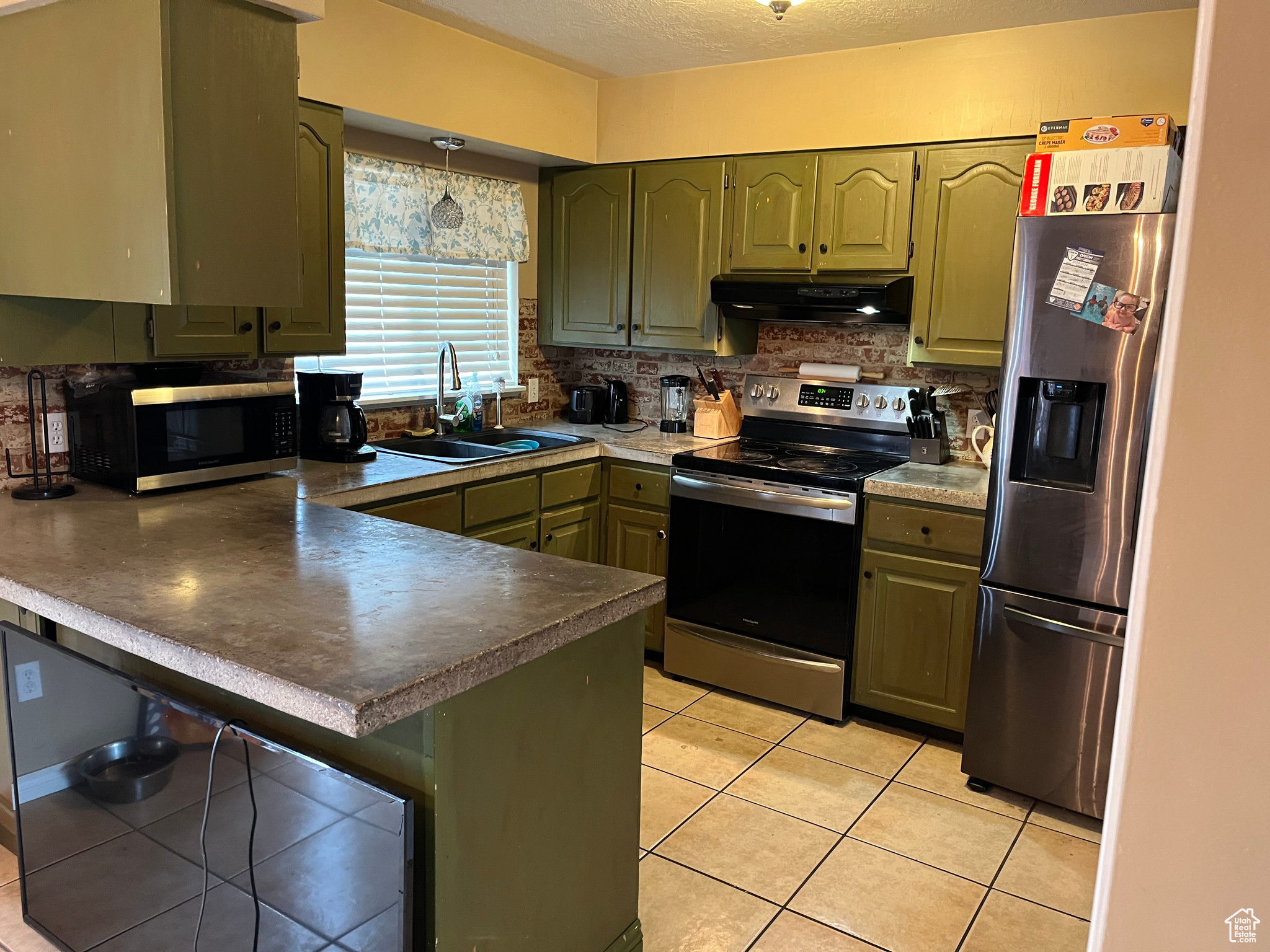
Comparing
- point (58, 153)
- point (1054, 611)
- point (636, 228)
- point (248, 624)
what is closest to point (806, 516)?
point (1054, 611)

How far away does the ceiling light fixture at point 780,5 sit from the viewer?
2.74 m

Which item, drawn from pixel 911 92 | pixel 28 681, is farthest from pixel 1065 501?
pixel 28 681

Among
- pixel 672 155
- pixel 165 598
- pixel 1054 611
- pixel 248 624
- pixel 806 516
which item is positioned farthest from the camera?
pixel 672 155

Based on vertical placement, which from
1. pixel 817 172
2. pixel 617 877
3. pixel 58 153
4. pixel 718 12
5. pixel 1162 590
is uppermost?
pixel 718 12

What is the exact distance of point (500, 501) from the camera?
3430 millimetres

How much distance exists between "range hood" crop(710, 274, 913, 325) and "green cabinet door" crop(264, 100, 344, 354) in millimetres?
1536

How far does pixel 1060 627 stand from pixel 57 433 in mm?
3061

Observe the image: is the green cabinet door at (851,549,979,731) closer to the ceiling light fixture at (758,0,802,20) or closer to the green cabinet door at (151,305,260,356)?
the ceiling light fixture at (758,0,802,20)

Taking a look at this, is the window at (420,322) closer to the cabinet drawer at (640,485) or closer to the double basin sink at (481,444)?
the double basin sink at (481,444)

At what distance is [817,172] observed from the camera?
3.58 metres

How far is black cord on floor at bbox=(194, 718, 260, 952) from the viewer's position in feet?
5.19

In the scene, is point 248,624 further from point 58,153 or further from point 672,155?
point 672,155

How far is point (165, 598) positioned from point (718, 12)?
2.59 m

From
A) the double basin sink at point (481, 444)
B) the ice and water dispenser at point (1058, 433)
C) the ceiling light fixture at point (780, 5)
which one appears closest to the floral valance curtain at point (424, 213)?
the double basin sink at point (481, 444)
